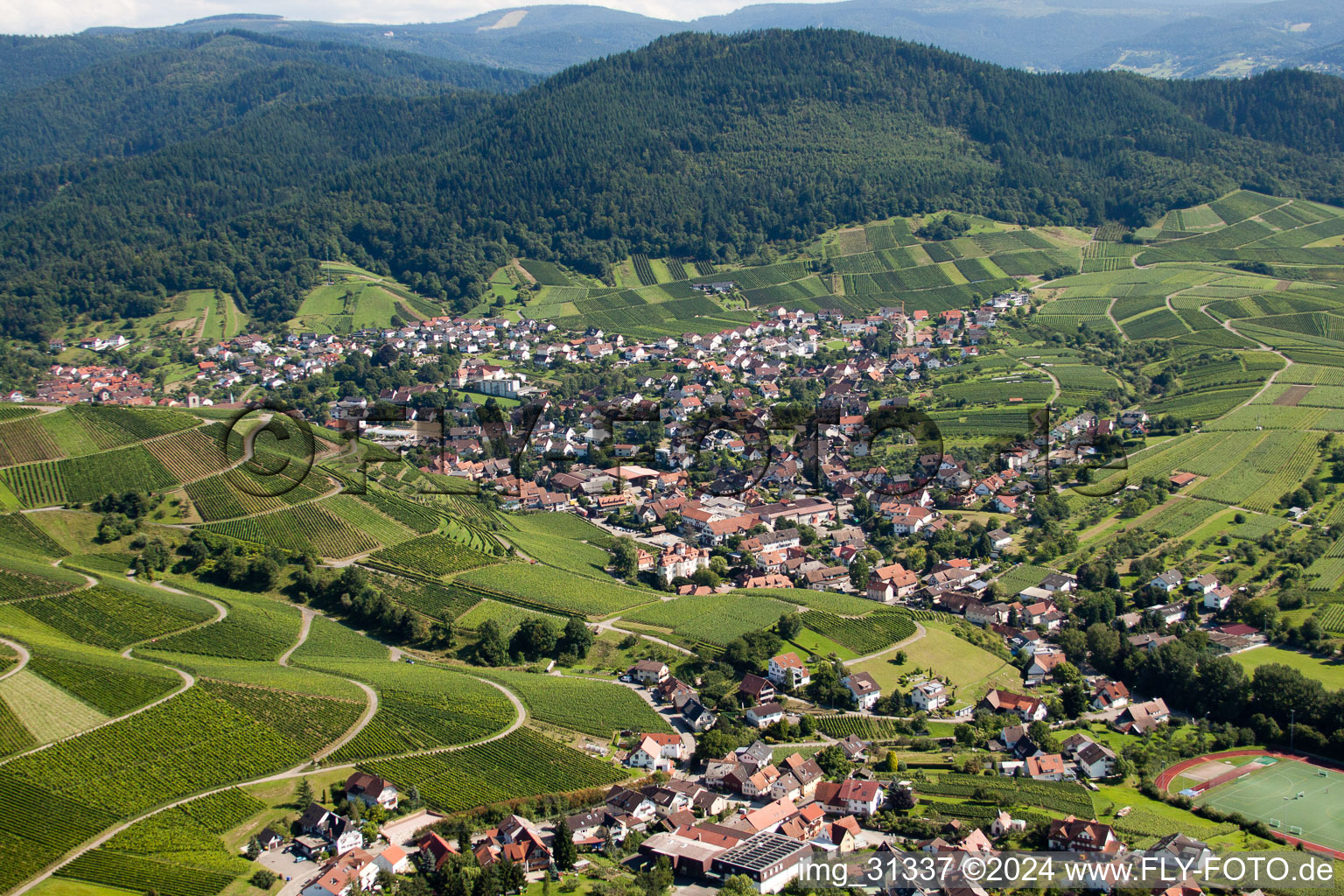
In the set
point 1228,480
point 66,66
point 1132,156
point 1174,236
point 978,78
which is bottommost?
point 1228,480

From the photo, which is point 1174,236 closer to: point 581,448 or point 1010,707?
point 581,448

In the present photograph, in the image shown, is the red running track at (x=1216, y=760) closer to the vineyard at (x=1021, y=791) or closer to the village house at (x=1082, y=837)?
the vineyard at (x=1021, y=791)

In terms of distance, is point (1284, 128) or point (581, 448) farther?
point (1284, 128)

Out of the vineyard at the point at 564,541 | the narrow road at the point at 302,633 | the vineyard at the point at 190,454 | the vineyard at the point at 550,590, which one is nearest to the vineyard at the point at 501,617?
the vineyard at the point at 550,590

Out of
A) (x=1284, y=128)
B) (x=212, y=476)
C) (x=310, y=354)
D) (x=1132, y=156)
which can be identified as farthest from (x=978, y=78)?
(x=212, y=476)

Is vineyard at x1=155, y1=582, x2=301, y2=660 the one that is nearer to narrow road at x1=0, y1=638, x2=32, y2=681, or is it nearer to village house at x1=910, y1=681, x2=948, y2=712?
narrow road at x1=0, y1=638, x2=32, y2=681

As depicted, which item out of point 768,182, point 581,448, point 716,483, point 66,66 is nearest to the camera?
point 716,483
